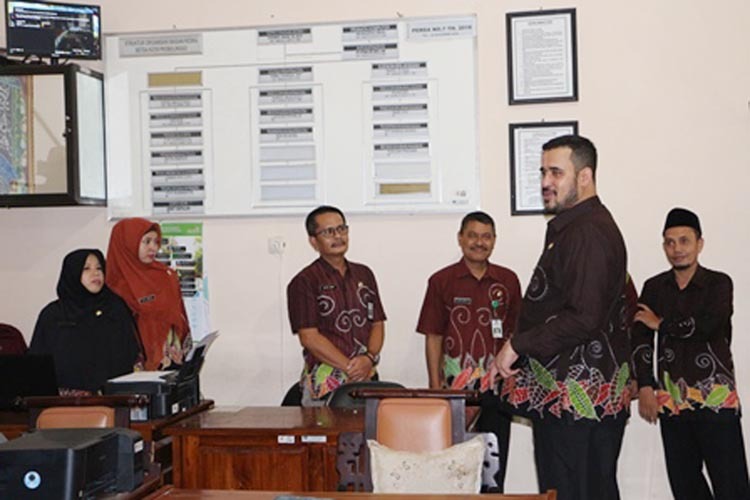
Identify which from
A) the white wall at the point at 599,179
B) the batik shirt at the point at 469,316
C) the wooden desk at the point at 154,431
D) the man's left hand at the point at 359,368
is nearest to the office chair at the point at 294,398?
the man's left hand at the point at 359,368

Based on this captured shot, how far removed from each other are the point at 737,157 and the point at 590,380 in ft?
7.39

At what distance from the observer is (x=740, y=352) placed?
4.93 metres

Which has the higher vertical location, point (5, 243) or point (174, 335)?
point (5, 243)

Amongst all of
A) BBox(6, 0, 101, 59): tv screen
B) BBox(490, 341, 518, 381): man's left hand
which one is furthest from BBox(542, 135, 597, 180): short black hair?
BBox(6, 0, 101, 59): tv screen

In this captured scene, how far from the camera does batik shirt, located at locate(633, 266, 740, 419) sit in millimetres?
4254

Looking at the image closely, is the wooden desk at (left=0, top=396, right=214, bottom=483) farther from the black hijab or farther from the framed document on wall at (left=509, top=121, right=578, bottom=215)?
the framed document on wall at (left=509, top=121, right=578, bottom=215)

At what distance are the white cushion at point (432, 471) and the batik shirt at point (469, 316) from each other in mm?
1789

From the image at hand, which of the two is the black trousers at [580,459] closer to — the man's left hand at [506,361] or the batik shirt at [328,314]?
the man's left hand at [506,361]

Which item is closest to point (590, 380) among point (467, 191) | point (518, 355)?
point (518, 355)

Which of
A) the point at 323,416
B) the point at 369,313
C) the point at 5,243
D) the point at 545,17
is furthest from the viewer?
the point at 5,243

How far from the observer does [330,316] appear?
4594 mm

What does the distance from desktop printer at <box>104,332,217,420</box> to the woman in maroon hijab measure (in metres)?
0.78

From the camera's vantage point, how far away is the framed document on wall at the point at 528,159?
16.6 feet

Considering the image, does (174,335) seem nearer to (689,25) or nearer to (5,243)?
(5,243)
